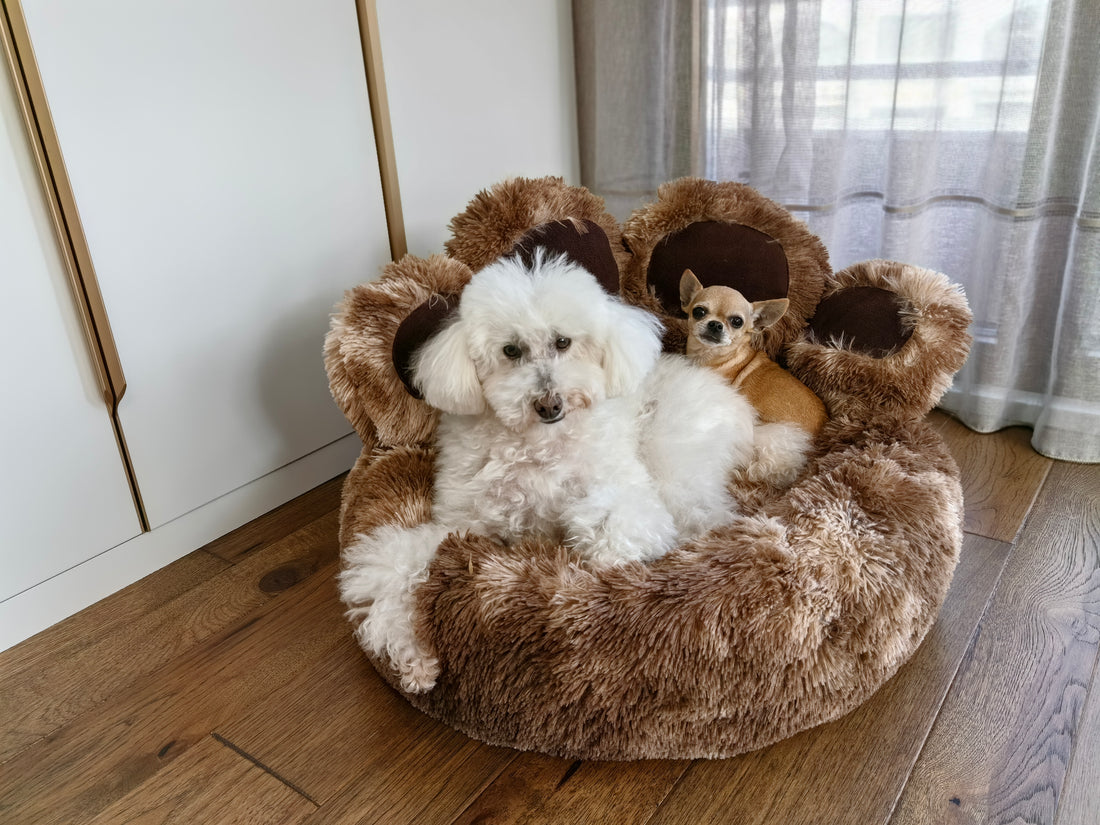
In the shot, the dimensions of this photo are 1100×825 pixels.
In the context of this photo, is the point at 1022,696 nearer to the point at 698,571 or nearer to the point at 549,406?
the point at 698,571

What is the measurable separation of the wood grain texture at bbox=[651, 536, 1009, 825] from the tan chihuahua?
461 millimetres

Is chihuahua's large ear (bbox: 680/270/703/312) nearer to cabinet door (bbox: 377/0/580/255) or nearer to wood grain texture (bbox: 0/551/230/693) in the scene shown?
cabinet door (bbox: 377/0/580/255)

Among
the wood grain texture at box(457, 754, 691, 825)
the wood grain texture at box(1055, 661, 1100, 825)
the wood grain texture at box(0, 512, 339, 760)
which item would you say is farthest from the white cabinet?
the wood grain texture at box(1055, 661, 1100, 825)

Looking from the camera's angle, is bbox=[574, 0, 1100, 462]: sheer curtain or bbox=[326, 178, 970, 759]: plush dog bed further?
bbox=[574, 0, 1100, 462]: sheer curtain

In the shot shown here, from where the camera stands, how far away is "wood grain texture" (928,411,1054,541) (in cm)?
154

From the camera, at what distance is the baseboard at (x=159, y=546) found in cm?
135

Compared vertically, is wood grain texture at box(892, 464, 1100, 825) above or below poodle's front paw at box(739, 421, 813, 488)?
below

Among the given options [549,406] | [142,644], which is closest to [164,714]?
[142,644]

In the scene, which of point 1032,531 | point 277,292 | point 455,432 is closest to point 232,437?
point 277,292

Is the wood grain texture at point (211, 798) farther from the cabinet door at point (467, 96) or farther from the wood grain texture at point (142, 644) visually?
the cabinet door at point (467, 96)

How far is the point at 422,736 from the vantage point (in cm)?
111

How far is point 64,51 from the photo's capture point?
121cm

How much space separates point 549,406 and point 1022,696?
791 millimetres

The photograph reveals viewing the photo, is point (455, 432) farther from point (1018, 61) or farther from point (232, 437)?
point (1018, 61)
